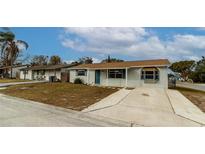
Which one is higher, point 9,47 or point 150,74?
point 9,47

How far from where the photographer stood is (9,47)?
43.5m

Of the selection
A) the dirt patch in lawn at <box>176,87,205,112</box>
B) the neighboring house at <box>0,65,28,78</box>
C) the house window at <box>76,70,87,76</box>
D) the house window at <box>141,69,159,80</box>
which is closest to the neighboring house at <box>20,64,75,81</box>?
the neighboring house at <box>0,65,28,78</box>

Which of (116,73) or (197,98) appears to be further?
(116,73)

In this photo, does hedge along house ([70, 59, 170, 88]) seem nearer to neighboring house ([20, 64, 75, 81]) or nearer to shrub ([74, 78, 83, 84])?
shrub ([74, 78, 83, 84])

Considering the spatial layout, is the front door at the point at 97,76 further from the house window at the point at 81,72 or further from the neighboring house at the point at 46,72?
the neighboring house at the point at 46,72

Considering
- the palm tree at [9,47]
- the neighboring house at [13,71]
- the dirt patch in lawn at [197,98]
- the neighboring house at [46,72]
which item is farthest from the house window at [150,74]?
the palm tree at [9,47]

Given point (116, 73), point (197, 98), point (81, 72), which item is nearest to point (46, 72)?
point (81, 72)

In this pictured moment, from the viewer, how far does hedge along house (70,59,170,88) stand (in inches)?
742

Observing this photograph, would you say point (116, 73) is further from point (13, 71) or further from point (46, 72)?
point (13, 71)

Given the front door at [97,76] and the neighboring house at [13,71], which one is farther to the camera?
the neighboring house at [13,71]

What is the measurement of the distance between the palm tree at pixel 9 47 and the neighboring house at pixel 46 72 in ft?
23.2

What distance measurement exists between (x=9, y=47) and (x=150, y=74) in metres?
36.5

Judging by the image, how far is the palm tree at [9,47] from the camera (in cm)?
4138
